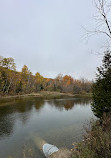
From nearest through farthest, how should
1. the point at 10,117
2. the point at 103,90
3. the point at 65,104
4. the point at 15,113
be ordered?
1. the point at 103,90
2. the point at 10,117
3. the point at 15,113
4. the point at 65,104

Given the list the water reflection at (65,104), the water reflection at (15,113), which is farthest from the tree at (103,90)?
the water reflection at (65,104)

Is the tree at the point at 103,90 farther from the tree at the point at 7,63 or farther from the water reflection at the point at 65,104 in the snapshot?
the tree at the point at 7,63

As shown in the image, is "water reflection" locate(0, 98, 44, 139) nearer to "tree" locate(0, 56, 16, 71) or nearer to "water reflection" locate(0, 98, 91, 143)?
"water reflection" locate(0, 98, 91, 143)

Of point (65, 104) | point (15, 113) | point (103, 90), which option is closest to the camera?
point (103, 90)

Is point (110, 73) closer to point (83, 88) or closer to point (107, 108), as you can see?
point (107, 108)

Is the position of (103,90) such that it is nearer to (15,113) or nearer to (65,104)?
(15,113)

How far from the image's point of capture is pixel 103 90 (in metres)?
4.81

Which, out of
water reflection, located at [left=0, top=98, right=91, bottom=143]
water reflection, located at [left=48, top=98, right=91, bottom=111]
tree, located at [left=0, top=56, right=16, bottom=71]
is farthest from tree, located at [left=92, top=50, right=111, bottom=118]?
tree, located at [left=0, top=56, right=16, bottom=71]

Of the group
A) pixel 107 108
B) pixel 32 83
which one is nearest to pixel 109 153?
pixel 107 108

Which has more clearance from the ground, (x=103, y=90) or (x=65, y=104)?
(x=103, y=90)

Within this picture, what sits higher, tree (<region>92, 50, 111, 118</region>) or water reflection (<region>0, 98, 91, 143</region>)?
tree (<region>92, 50, 111, 118</region>)

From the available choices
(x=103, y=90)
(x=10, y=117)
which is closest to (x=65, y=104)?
(x=10, y=117)

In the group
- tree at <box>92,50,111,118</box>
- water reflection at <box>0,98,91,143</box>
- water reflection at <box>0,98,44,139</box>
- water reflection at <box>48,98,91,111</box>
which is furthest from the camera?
water reflection at <box>48,98,91,111</box>

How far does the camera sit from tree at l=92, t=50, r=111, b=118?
4590mm
